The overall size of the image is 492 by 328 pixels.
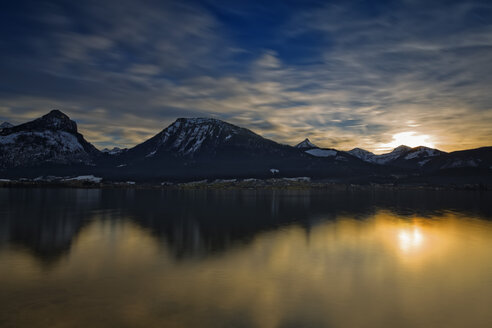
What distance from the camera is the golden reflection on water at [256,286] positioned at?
1927cm

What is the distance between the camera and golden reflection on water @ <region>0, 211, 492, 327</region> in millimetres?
19266

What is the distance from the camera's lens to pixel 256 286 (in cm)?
2547

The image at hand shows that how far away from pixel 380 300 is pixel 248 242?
75.4 feet

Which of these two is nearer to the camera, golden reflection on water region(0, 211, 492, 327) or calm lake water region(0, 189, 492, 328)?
golden reflection on water region(0, 211, 492, 327)

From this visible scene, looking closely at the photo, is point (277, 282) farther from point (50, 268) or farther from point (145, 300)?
point (50, 268)

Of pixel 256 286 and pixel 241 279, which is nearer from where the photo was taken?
pixel 256 286

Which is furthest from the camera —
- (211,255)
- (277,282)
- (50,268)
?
(211,255)

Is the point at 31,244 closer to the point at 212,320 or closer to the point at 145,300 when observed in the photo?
the point at 145,300

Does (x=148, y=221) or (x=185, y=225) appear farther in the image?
(x=148, y=221)

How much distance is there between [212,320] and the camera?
18672mm

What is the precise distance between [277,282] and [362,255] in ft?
49.3

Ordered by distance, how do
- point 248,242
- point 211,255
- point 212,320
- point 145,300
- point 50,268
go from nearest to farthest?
point 212,320, point 145,300, point 50,268, point 211,255, point 248,242

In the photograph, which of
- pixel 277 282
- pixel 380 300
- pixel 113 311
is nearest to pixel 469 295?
pixel 380 300

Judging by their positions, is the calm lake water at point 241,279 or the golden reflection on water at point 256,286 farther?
the calm lake water at point 241,279
